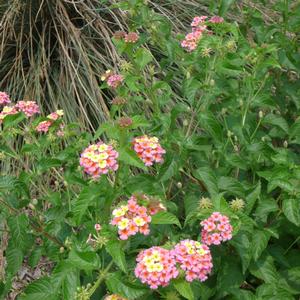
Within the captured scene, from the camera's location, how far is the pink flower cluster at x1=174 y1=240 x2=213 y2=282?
1.32m

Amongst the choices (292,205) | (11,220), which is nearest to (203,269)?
(292,205)

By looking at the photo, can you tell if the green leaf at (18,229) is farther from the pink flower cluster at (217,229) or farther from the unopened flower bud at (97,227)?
the pink flower cluster at (217,229)

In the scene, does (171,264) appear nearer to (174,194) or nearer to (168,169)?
(168,169)

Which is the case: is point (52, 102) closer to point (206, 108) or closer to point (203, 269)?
point (206, 108)

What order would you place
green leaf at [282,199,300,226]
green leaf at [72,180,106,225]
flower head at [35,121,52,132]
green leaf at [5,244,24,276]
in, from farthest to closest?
flower head at [35,121,52,132]
green leaf at [5,244,24,276]
green leaf at [282,199,300,226]
green leaf at [72,180,106,225]

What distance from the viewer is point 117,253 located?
4.40 feet

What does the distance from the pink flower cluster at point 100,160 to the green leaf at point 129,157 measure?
0.06ft

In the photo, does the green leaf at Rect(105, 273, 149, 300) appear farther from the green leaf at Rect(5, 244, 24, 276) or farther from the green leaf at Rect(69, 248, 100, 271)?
the green leaf at Rect(5, 244, 24, 276)

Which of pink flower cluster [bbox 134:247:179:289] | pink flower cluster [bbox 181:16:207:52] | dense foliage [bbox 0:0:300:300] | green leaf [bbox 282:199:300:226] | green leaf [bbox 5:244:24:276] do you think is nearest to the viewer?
pink flower cluster [bbox 134:247:179:289]

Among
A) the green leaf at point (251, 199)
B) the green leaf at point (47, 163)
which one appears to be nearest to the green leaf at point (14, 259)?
the green leaf at point (47, 163)

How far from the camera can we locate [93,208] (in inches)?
67.4

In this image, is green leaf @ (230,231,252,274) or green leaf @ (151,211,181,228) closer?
green leaf @ (151,211,181,228)

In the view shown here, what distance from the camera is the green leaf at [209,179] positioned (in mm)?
1697

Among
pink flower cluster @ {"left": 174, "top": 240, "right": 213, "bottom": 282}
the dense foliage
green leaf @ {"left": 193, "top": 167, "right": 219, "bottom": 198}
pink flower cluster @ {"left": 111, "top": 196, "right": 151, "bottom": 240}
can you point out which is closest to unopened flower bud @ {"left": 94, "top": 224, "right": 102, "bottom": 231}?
the dense foliage
